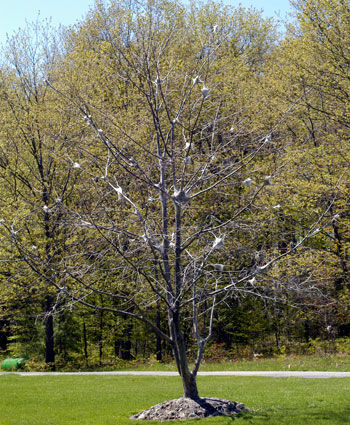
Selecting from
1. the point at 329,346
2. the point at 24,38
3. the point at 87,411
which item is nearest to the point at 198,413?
the point at 87,411

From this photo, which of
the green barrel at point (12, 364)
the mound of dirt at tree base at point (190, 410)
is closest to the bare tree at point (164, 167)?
the mound of dirt at tree base at point (190, 410)

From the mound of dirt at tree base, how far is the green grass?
305mm

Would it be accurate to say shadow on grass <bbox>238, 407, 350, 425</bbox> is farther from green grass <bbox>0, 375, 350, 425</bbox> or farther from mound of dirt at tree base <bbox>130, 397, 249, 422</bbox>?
mound of dirt at tree base <bbox>130, 397, 249, 422</bbox>

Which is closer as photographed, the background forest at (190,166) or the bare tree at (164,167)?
the bare tree at (164,167)

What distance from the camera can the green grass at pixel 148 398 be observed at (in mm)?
9344

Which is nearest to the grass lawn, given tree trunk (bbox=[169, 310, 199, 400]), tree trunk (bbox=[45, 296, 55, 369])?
tree trunk (bbox=[45, 296, 55, 369])

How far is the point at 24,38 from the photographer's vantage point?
83.2ft

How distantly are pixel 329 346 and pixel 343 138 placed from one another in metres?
7.66

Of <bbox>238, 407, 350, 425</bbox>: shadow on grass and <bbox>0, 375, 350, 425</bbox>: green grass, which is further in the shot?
<bbox>0, 375, 350, 425</bbox>: green grass

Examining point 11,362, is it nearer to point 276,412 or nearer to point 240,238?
point 240,238

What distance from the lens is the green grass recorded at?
9.34m

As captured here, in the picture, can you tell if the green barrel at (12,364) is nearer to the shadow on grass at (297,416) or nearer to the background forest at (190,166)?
the background forest at (190,166)

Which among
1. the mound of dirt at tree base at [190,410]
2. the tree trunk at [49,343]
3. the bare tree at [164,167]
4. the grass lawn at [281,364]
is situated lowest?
the mound of dirt at tree base at [190,410]

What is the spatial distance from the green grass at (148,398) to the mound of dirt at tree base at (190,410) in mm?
305
